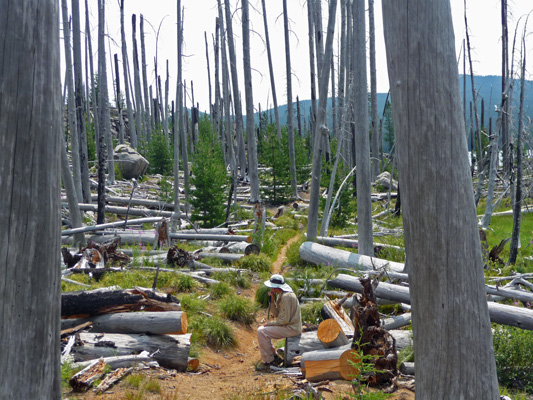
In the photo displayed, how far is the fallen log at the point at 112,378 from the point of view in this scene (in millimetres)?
5301

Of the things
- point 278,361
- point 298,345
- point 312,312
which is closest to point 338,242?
point 312,312

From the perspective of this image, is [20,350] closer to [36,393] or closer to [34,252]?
[36,393]

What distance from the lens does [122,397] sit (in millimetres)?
5141

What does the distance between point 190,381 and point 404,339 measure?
10.3ft

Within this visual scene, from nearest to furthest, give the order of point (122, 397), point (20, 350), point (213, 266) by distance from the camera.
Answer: point (20, 350) < point (122, 397) < point (213, 266)

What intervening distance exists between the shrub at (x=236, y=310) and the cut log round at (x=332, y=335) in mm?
2743

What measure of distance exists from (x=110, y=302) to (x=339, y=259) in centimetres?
576

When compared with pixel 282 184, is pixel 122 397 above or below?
below

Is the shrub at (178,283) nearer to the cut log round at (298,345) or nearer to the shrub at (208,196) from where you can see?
the cut log round at (298,345)

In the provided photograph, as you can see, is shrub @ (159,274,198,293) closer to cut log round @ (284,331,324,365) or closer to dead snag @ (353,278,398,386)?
cut log round @ (284,331,324,365)

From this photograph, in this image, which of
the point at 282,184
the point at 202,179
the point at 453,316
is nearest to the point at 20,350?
the point at 453,316

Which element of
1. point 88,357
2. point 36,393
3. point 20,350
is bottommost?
point 88,357

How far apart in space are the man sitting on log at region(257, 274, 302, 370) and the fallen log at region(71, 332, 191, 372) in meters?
1.24

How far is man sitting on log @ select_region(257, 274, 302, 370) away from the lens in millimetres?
7312
